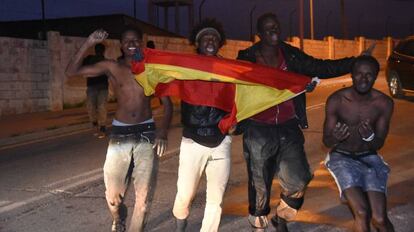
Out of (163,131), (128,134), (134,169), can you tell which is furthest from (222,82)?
(134,169)

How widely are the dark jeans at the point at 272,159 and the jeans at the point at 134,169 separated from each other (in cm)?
81

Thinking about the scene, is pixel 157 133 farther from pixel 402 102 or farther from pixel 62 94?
pixel 62 94

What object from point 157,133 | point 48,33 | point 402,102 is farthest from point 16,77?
point 157,133

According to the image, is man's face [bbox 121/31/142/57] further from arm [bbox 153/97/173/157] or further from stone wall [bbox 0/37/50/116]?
stone wall [bbox 0/37/50/116]

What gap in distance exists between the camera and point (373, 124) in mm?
4477

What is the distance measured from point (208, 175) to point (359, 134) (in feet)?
3.87

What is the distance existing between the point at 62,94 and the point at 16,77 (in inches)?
71.9

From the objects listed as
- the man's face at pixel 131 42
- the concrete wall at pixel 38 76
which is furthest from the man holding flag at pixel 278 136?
the concrete wall at pixel 38 76

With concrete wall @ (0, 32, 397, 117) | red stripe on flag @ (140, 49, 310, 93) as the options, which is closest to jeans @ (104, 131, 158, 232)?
red stripe on flag @ (140, 49, 310, 93)

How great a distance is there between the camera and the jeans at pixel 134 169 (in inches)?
190

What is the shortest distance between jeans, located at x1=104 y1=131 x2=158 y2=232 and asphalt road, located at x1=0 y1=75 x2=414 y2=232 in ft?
2.65

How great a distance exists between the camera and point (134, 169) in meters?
4.92

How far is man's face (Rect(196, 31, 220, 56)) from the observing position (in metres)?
4.75

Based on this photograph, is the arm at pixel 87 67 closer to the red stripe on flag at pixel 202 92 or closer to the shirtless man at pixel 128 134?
the shirtless man at pixel 128 134
